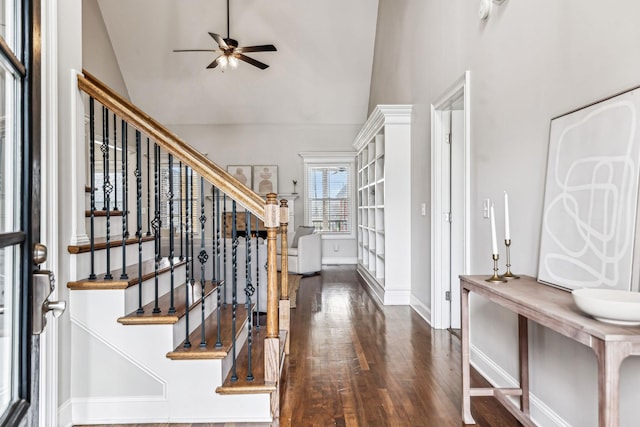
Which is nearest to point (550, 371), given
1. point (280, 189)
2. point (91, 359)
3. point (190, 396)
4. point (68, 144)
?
point (190, 396)

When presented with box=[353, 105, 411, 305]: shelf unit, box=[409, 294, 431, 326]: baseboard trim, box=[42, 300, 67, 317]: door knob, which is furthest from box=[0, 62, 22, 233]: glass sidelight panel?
box=[353, 105, 411, 305]: shelf unit

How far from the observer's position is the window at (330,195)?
8.39m

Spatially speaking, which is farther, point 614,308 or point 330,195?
point 330,195

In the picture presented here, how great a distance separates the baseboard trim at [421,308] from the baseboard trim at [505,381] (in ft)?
3.35

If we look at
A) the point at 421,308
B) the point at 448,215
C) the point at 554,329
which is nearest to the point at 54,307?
the point at 554,329

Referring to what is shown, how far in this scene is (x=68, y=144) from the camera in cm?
205

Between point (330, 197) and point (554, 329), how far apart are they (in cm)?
711

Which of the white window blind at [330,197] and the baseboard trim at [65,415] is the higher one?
the white window blind at [330,197]

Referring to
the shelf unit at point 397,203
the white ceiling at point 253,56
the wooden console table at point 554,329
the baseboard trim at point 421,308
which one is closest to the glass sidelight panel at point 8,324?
the wooden console table at point 554,329

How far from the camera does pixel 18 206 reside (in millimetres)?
838

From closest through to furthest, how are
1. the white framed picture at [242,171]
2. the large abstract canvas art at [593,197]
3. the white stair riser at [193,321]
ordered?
the large abstract canvas art at [593,197]
the white stair riser at [193,321]
the white framed picture at [242,171]

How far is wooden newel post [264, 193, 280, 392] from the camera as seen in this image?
2.08 metres

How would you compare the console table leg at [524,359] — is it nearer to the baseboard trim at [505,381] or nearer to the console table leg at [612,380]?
the baseboard trim at [505,381]

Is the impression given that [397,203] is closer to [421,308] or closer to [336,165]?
[421,308]
